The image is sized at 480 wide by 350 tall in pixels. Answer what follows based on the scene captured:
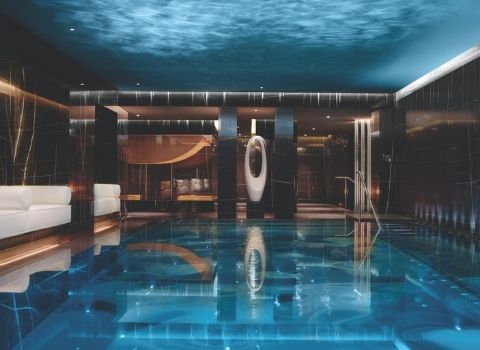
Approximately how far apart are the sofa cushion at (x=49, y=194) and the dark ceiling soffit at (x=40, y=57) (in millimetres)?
1876

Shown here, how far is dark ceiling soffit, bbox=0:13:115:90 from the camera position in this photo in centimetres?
655

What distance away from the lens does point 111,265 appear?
15.9ft

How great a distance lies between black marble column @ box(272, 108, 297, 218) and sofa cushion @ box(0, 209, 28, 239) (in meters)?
6.67

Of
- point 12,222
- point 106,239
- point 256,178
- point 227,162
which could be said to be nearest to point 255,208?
point 256,178

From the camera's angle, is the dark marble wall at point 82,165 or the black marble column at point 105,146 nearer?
the dark marble wall at point 82,165

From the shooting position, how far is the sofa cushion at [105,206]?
9491mm

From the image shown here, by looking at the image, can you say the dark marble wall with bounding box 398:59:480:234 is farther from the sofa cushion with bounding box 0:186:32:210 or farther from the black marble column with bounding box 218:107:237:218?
the sofa cushion with bounding box 0:186:32:210

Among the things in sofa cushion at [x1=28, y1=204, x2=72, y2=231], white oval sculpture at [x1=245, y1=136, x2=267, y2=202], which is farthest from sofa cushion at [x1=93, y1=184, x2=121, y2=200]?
white oval sculpture at [x1=245, y1=136, x2=267, y2=202]

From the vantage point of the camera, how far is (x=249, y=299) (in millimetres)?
3463

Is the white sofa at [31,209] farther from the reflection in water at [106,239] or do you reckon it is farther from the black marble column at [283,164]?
the black marble column at [283,164]

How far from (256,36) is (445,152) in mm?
4140

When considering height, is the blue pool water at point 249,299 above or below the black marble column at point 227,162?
below

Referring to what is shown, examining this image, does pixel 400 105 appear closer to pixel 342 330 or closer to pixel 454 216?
pixel 454 216

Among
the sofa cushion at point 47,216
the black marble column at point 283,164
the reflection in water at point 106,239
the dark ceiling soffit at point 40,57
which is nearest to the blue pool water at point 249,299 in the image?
the reflection in water at point 106,239
